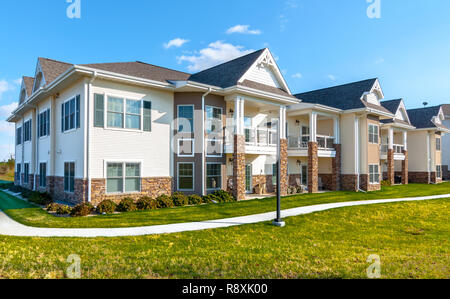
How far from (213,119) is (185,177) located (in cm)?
372

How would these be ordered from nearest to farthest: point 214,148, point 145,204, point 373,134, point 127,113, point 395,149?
point 145,204 → point 127,113 → point 214,148 → point 373,134 → point 395,149

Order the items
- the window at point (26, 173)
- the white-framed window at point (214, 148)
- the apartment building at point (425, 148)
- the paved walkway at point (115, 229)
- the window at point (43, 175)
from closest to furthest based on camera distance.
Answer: the paved walkway at point (115, 229) → the white-framed window at point (214, 148) → the window at point (43, 175) → the window at point (26, 173) → the apartment building at point (425, 148)

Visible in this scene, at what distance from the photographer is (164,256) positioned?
21.2ft

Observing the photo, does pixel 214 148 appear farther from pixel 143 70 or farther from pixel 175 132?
→ pixel 143 70

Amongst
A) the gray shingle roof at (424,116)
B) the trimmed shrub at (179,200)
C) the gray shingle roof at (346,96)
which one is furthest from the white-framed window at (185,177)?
the gray shingle roof at (424,116)

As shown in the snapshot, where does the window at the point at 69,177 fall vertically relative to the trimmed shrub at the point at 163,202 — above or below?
above

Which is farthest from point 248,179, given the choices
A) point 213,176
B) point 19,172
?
point 19,172

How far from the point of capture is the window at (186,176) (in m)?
15.5

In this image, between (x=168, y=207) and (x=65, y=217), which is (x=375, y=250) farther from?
(x=65, y=217)

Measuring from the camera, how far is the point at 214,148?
53.1 feet

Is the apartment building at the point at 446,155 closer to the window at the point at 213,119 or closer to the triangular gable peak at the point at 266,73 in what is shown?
the triangular gable peak at the point at 266,73

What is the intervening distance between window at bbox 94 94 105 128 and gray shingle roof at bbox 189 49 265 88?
674 centimetres
